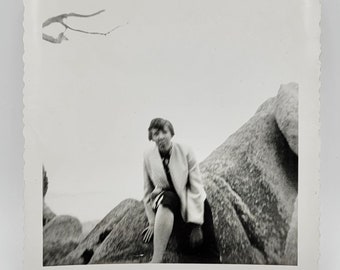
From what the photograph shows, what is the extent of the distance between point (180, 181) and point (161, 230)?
0.07 m

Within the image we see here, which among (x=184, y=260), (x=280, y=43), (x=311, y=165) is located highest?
(x=280, y=43)

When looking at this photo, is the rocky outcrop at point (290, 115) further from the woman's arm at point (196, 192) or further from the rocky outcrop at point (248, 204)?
the woman's arm at point (196, 192)

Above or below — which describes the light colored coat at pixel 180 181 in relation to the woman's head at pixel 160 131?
below

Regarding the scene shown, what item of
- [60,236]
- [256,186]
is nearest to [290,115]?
[256,186]

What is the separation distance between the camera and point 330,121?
90 cm

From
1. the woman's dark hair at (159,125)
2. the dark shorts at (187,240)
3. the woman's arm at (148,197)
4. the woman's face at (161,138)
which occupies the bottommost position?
the dark shorts at (187,240)

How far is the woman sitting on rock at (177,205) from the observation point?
85 centimetres

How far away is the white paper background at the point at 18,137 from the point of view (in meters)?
0.89

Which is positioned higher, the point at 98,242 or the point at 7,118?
the point at 7,118

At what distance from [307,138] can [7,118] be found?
16.7 inches

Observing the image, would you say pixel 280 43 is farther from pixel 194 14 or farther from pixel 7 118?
pixel 7 118

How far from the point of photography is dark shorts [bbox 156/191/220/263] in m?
0.85

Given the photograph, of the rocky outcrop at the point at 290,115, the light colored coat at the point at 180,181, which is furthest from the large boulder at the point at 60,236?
the rocky outcrop at the point at 290,115

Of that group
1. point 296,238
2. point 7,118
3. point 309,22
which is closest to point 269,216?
point 296,238
